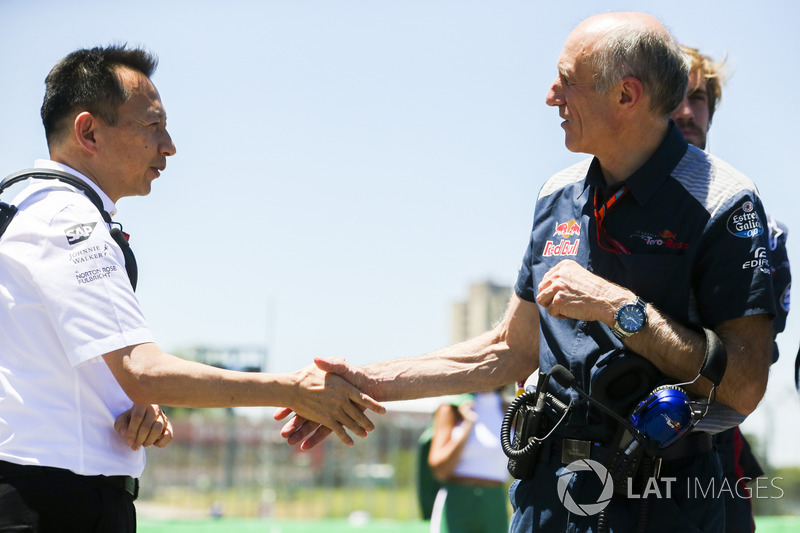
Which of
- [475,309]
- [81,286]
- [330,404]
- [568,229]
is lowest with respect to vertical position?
[330,404]

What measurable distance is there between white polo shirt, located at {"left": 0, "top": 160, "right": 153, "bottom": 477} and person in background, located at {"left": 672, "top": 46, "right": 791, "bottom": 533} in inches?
83.5

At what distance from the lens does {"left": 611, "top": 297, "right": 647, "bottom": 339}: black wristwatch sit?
2.81 meters

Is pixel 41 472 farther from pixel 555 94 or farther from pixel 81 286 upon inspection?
pixel 555 94

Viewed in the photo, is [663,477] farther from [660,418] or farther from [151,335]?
[151,335]

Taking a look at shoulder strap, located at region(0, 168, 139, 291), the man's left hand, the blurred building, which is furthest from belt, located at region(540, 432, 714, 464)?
the blurred building

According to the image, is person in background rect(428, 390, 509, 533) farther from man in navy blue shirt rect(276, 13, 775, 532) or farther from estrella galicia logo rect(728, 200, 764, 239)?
estrella galicia logo rect(728, 200, 764, 239)

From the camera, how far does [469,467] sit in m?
7.03

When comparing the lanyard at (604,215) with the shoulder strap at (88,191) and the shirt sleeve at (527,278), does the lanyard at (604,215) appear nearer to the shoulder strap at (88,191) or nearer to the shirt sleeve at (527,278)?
the shirt sleeve at (527,278)

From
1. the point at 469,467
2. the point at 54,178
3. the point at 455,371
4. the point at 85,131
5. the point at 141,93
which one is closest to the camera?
the point at 54,178

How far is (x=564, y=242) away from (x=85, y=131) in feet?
6.08

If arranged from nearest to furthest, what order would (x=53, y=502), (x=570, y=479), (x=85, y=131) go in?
(x=53, y=502)
(x=570, y=479)
(x=85, y=131)

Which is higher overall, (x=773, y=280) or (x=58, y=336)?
(x=773, y=280)

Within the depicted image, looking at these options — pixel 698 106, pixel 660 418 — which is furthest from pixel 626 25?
pixel 698 106

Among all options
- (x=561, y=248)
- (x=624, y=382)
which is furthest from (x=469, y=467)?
(x=624, y=382)
